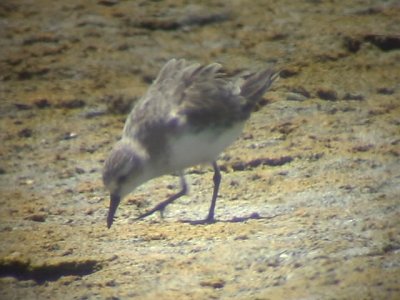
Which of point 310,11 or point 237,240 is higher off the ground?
point 310,11

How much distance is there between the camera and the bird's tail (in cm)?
1122

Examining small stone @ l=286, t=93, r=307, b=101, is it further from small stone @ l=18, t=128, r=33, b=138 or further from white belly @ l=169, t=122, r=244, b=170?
small stone @ l=18, t=128, r=33, b=138

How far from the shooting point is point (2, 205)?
10914 mm

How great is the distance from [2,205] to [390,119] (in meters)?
4.08

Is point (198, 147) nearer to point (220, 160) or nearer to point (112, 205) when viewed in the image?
point (112, 205)

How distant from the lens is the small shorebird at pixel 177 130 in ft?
33.7

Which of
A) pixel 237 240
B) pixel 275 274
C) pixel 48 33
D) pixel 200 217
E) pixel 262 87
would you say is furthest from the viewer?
pixel 48 33

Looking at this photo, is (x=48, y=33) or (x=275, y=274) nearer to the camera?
(x=275, y=274)

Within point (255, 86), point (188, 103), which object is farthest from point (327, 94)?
point (188, 103)

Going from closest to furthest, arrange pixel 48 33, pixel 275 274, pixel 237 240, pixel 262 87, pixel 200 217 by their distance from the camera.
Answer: pixel 275 274 < pixel 237 240 < pixel 200 217 < pixel 262 87 < pixel 48 33

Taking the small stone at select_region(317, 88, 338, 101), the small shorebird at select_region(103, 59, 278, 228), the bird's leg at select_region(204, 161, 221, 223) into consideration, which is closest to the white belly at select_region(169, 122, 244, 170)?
the small shorebird at select_region(103, 59, 278, 228)

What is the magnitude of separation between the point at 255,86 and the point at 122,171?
6.21ft

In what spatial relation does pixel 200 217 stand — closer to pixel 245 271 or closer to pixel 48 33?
pixel 245 271

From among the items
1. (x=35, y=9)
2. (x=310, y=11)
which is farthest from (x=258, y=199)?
(x=35, y=9)
